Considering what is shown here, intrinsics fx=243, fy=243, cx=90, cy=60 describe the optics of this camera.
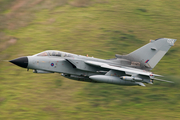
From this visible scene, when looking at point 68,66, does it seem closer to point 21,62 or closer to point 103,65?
point 103,65

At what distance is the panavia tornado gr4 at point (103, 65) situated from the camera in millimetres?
17422

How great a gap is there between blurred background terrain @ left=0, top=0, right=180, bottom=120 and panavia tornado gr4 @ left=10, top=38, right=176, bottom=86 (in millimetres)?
5770

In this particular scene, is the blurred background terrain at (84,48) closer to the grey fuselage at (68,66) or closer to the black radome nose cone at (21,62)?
the grey fuselage at (68,66)

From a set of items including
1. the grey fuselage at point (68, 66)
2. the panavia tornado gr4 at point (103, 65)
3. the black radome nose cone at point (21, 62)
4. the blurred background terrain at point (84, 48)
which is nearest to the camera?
the black radome nose cone at point (21, 62)

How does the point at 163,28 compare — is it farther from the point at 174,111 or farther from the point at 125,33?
the point at 174,111

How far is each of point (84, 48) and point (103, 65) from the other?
1264 cm

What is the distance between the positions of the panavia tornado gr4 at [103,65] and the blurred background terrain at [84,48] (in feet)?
18.9

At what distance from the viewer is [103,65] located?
58.5ft

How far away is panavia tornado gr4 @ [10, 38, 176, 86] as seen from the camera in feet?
57.2

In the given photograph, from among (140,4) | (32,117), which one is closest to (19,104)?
(32,117)

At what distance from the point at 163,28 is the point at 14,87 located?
2229 centimetres

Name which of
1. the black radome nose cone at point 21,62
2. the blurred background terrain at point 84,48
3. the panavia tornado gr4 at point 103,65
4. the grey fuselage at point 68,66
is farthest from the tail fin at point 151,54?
the black radome nose cone at point 21,62

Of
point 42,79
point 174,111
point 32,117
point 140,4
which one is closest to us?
point 32,117

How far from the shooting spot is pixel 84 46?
3058 cm
